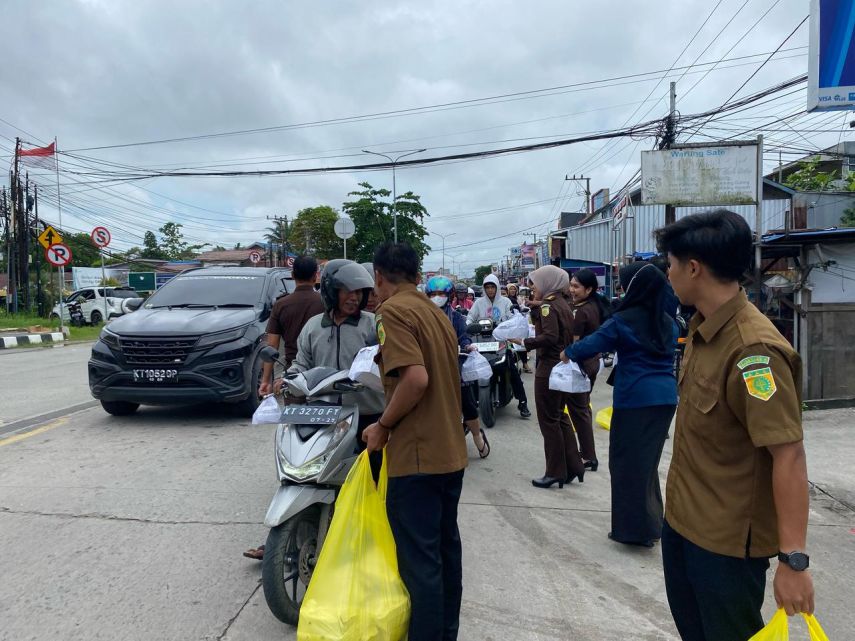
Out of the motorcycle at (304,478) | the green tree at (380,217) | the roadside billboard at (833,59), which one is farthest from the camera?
the green tree at (380,217)

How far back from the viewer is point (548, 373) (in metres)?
5.19

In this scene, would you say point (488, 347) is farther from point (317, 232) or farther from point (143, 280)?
point (317, 232)

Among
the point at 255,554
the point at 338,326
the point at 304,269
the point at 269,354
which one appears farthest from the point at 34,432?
the point at 338,326

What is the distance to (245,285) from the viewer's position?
7.93 m

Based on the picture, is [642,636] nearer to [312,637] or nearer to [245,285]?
[312,637]

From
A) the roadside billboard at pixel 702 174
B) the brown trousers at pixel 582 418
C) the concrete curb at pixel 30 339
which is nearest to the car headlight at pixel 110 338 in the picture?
the brown trousers at pixel 582 418

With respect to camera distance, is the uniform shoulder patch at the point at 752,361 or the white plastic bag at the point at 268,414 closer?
the uniform shoulder patch at the point at 752,361

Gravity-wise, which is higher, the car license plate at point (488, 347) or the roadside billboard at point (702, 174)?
the roadside billboard at point (702, 174)

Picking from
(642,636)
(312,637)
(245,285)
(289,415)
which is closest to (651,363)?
(642,636)

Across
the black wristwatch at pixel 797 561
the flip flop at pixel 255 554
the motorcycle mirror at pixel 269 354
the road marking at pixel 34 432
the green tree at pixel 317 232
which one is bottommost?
the flip flop at pixel 255 554

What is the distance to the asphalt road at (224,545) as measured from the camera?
3.05 meters

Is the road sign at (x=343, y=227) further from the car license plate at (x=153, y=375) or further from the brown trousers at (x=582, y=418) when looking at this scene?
the brown trousers at (x=582, y=418)

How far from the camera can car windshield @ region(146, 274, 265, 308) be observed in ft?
25.1

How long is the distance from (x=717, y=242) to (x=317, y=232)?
46.1 m
